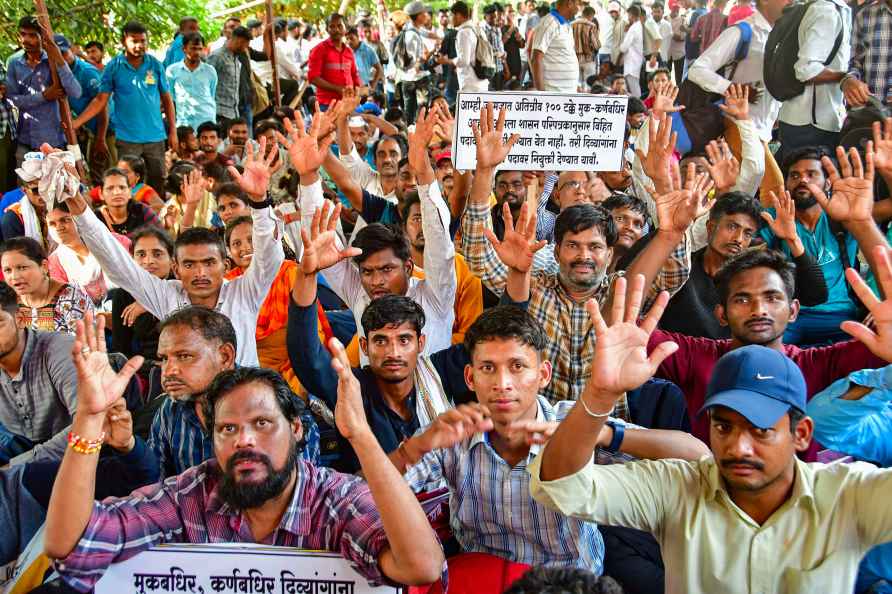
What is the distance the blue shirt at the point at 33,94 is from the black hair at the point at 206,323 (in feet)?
17.2

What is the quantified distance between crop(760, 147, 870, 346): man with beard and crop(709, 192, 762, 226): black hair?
26cm

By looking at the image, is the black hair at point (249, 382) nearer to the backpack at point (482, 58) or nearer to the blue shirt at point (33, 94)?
the blue shirt at point (33, 94)

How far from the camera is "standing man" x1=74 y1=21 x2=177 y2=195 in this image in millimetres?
8438

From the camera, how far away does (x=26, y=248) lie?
4176 millimetres

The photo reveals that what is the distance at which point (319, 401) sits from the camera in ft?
11.5

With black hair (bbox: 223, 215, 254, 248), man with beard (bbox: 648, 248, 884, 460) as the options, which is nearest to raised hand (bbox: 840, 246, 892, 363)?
man with beard (bbox: 648, 248, 884, 460)

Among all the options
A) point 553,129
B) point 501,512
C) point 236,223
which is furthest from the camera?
point 236,223

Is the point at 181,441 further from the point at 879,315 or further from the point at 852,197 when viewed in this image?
the point at 852,197

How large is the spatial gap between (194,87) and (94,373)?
7.75 meters

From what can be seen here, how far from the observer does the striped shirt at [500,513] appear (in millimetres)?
2443

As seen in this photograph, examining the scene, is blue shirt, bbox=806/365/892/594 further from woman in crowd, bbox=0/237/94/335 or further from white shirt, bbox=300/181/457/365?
woman in crowd, bbox=0/237/94/335

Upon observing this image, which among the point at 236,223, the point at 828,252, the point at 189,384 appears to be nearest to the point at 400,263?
the point at 189,384

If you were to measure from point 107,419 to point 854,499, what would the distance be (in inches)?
79.7

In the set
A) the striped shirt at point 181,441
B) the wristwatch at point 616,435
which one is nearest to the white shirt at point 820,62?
the wristwatch at point 616,435
